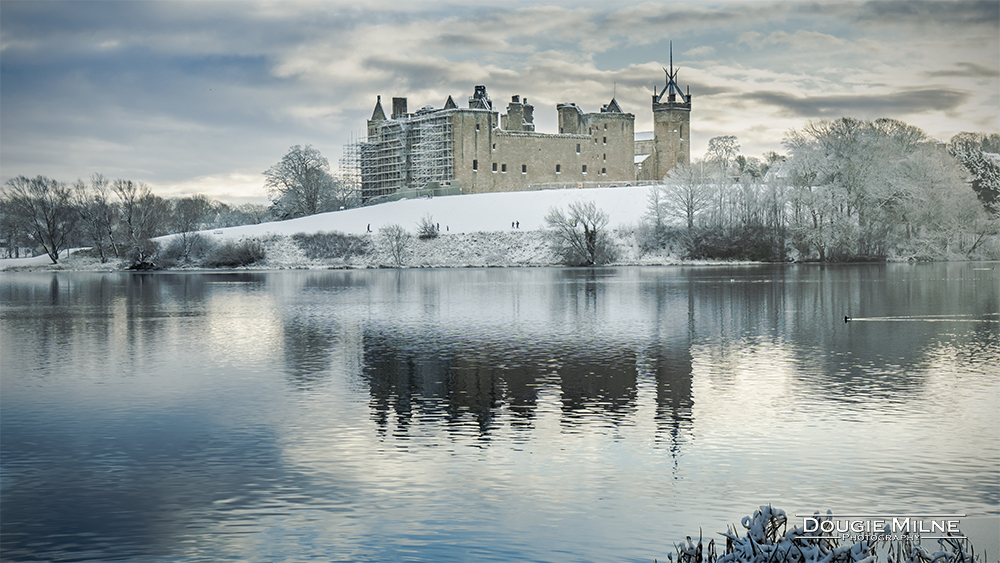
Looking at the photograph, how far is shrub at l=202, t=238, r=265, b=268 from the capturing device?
71250mm

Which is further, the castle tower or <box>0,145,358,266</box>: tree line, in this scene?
the castle tower

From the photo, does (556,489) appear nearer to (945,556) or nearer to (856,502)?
(856,502)

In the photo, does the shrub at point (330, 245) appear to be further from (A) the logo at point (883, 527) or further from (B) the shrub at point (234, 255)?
(A) the logo at point (883, 527)

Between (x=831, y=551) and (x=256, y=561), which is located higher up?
(x=831, y=551)

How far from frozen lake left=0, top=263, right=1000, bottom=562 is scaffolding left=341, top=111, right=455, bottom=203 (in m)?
70.0

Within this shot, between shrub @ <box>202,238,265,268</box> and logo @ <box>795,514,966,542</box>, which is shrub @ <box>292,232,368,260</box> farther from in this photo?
logo @ <box>795,514,966,542</box>

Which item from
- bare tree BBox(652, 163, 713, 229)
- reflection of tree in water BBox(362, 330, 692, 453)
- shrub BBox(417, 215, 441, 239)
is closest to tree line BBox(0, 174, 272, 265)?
shrub BBox(417, 215, 441, 239)

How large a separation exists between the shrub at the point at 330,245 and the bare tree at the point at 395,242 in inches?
68.5

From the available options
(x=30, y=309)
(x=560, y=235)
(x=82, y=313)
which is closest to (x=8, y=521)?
(x=82, y=313)

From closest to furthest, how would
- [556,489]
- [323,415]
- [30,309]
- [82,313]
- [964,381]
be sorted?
[556,489] < [323,415] < [964,381] < [82,313] < [30,309]

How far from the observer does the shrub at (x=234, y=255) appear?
71250 millimetres

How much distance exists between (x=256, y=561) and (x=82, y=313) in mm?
25042

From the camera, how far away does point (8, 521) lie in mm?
8266

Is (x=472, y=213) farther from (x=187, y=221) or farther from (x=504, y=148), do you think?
(x=187, y=221)
